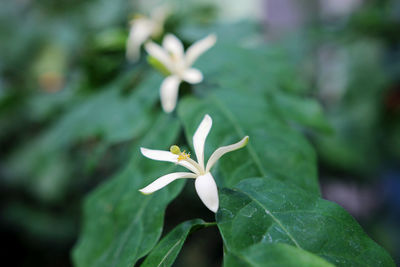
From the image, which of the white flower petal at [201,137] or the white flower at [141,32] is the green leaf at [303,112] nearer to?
the white flower petal at [201,137]

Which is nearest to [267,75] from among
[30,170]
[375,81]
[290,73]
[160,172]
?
[290,73]

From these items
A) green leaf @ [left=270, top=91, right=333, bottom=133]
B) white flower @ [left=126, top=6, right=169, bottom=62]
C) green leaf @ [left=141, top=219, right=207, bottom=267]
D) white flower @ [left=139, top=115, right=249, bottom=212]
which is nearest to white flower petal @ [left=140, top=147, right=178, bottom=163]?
white flower @ [left=139, top=115, right=249, bottom=212]

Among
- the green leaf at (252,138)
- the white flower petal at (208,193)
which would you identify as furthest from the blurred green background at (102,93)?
the white flower petal at (208,193)

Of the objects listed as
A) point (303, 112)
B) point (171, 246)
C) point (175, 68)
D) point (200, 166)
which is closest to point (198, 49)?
point (175, 68)

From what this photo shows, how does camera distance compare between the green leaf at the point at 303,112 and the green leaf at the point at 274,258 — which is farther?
the green leaf at the point at 303,112

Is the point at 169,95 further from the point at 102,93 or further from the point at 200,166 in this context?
the point at 102,93

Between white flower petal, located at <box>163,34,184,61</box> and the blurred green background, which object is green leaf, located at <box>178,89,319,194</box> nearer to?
white flower petal, located at <box>163,34,184,61</box>
